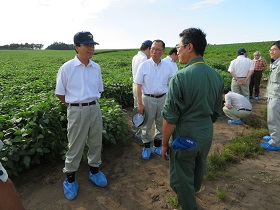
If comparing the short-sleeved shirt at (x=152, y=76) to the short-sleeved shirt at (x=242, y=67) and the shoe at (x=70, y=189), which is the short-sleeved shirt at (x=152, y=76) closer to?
the shoe at (x=70, y=189)

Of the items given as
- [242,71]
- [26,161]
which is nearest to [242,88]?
[242,71]

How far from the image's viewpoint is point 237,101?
18.5ft

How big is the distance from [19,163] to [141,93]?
2269 millimetres

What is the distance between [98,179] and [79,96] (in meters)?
1.32

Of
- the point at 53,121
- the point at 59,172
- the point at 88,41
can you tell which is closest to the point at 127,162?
the point at 59,172

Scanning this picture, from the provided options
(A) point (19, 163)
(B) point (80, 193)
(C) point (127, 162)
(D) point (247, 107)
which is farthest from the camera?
(D) point (247, 107)

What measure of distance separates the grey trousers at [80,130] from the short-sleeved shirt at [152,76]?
119 cm

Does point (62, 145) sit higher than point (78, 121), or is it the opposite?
point (78, 121)

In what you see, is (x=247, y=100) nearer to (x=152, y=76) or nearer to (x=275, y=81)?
(x=275, y=81)

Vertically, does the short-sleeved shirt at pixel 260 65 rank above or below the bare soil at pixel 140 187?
above

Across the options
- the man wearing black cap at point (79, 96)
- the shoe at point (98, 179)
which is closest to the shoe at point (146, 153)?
the shoe at point (98, 179)

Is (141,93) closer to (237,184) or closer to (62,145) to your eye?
(62,145)

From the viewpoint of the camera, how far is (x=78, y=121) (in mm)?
3229

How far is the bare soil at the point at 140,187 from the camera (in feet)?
10.7
